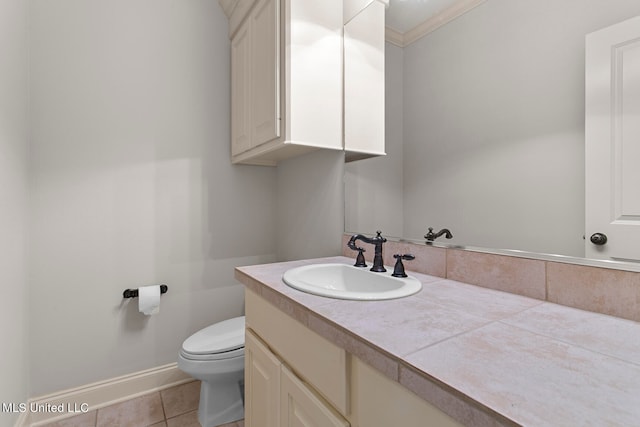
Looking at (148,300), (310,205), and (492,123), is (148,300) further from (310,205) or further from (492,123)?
(492,123)

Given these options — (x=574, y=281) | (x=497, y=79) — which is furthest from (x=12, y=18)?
(x=574, y=281)

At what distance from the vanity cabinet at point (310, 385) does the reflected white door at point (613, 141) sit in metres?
0.64

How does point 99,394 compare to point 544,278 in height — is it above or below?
below

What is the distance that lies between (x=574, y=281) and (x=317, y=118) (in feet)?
3.73

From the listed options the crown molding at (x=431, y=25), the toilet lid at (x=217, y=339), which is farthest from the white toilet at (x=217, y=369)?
the crown molding at (x=431, y=25)

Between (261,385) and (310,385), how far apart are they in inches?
13.5

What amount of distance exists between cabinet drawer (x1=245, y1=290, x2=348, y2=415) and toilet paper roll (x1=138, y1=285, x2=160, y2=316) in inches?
36.5

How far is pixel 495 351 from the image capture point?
0.55 meters

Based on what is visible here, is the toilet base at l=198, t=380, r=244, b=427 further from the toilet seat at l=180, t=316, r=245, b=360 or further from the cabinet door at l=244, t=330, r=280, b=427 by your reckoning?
Result: the cabinet door at l=244, t=330, r=280, b=427

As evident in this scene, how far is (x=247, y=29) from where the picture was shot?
1.73 metres

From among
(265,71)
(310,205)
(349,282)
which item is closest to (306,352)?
(349,282)

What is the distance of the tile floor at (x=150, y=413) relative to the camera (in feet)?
5.12

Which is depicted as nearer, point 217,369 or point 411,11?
point 411,11

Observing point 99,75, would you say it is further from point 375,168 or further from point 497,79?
point 497,79
